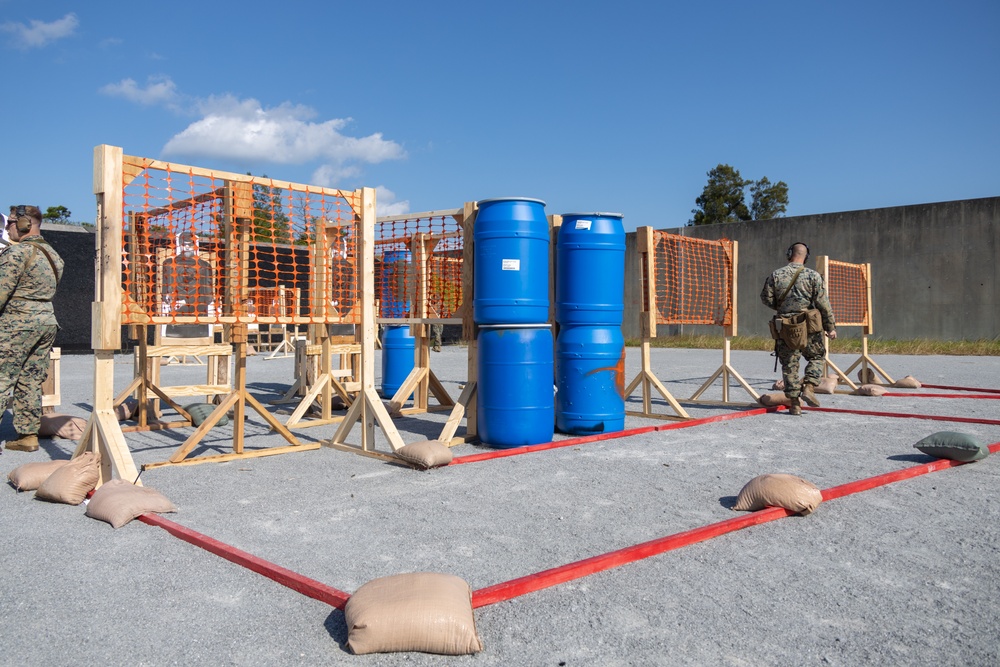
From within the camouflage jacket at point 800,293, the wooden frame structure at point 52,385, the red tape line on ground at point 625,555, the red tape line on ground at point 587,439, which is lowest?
the red tape line on ground at point 587,439

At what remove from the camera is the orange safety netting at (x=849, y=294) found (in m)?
12.9

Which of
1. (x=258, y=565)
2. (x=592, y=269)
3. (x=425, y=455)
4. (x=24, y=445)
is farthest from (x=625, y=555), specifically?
(x=24, y=445)

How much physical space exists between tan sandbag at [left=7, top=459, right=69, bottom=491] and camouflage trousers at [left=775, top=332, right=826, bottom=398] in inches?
271

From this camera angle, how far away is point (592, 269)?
688cm

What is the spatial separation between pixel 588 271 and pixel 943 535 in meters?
3.77

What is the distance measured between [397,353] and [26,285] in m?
4.45

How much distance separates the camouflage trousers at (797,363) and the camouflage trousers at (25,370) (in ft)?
23.3

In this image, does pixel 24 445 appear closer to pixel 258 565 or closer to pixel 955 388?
pixel 258 565

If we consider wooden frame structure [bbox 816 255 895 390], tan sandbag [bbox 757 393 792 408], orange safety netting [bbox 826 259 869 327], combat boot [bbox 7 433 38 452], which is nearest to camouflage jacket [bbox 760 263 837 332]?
tan sandbag [bbox 757 393 792 408]

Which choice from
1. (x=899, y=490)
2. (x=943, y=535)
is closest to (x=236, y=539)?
(x=943, y=535)

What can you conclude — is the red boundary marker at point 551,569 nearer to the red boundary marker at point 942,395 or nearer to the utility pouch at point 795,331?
the utility pouch at point 795,331

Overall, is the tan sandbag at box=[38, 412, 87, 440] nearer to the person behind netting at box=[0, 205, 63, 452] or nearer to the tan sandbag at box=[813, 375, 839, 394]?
the person behind netting at box=[0, 205, 63, 452]

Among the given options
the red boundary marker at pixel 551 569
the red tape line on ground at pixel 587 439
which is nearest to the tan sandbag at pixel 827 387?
the red tape line on ground at pixel 587 439

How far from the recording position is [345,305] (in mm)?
10117
